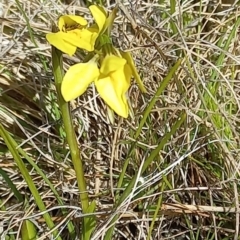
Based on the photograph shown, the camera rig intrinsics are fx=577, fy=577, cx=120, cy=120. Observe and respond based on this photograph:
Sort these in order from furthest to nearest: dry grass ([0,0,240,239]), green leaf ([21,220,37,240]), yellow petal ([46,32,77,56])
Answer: dry grass ([0,0,240,239])
green leaf ([21,220,37,240])
yellow petal ([46,32,77,56])

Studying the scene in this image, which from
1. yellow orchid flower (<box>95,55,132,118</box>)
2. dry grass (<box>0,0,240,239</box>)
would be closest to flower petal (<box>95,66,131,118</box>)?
yellow orchid flower (<box>95,55,132,118</box>)

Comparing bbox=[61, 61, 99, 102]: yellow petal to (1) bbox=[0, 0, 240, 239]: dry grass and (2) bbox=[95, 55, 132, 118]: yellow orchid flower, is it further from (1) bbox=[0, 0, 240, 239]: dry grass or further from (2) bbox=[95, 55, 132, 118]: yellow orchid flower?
(1) bbox=[0, 0, 240, 239]: dry grass

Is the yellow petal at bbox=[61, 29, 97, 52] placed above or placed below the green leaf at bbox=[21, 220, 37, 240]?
above

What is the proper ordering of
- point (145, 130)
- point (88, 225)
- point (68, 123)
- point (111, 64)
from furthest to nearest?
point (145, 130) < point (88, 225) < point (68, 123) < point (111, 64)

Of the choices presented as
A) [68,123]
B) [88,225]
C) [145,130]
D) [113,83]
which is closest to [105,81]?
[113,83]

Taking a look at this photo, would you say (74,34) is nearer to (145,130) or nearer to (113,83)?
(113,83)

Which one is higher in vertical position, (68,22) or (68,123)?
(68,22)

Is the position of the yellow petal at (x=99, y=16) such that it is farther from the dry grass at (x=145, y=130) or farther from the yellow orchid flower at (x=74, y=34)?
the dry grass at (x=145, y=130)

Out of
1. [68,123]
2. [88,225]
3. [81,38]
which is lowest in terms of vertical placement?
[88,225]
